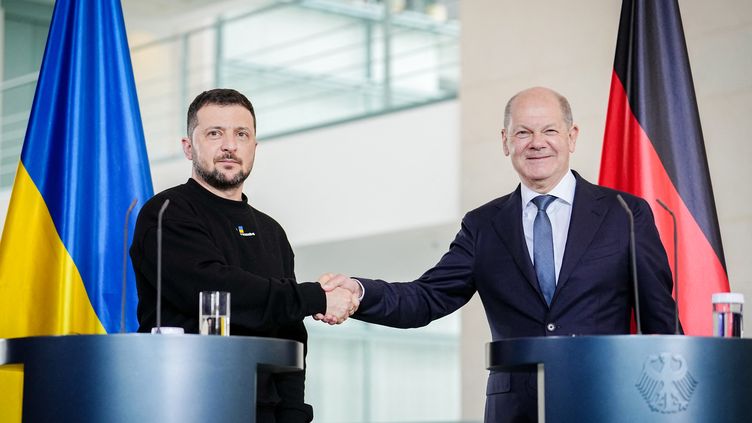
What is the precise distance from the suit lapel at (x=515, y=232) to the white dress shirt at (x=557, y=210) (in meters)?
0.02

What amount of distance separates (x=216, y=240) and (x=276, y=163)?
5.71 meters

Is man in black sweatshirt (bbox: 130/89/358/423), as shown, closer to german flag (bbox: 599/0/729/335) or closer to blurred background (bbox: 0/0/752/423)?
german flag (bbox: 599/0/729/335)

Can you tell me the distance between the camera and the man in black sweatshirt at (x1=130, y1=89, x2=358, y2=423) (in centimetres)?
319

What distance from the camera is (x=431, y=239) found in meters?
9.64

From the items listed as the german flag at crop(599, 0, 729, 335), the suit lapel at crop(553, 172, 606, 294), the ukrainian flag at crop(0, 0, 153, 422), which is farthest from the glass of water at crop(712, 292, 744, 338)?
the ukrainian flag at crop(0, 0, 153, 422)

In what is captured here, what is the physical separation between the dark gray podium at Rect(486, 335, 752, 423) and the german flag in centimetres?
134

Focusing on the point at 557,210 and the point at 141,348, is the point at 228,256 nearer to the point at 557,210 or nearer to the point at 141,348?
the point at 141,348

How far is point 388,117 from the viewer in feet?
27.9

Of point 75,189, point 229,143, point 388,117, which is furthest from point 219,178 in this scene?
point 388,117

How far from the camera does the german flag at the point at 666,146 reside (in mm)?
4047

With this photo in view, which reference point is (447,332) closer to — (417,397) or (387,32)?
(417,397)

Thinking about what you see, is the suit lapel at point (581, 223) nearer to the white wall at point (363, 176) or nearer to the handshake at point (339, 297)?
the handshake at point (339, 297)

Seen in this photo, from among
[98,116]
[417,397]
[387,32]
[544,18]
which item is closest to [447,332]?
[417,397]

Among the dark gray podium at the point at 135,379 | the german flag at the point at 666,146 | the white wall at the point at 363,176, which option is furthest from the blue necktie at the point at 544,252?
the white wall at the point at 363,176
